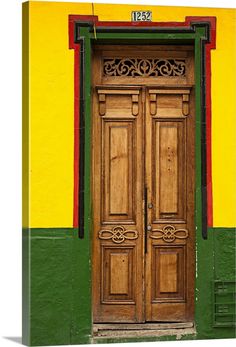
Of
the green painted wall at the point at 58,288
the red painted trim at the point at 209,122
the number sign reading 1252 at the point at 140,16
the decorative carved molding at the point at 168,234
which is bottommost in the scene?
the green painted wall at the point at 58,288

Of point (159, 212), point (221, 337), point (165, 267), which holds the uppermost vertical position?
point (159, 212)

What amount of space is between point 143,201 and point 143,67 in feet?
4.94

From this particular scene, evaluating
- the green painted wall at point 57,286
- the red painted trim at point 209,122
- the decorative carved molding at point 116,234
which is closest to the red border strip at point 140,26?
the red painted trim at point 209,122

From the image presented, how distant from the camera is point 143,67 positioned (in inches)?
405

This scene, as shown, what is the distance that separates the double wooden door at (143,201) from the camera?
10.2 meters

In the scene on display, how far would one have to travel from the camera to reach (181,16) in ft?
33.0

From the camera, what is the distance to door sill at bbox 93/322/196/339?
989 cm

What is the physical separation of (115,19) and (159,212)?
7.21 feet

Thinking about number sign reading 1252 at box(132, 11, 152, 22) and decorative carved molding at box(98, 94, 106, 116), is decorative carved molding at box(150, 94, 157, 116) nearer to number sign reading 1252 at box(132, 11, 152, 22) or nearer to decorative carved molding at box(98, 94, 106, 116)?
decorative carved molding at box(98, 94, 106, 116)

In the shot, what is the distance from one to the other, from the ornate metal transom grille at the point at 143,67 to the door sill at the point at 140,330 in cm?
279

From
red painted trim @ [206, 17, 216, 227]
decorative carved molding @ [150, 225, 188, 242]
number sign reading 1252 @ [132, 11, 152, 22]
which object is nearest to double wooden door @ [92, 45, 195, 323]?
decorative carved molding @ [150, 225, 188, 242]

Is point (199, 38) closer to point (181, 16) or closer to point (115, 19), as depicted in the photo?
point (181, 16)

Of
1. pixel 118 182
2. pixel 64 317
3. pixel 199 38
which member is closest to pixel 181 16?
pixel 199 38

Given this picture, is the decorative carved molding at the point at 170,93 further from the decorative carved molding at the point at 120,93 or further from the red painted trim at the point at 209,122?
the red painted trim at the point at 209,122
